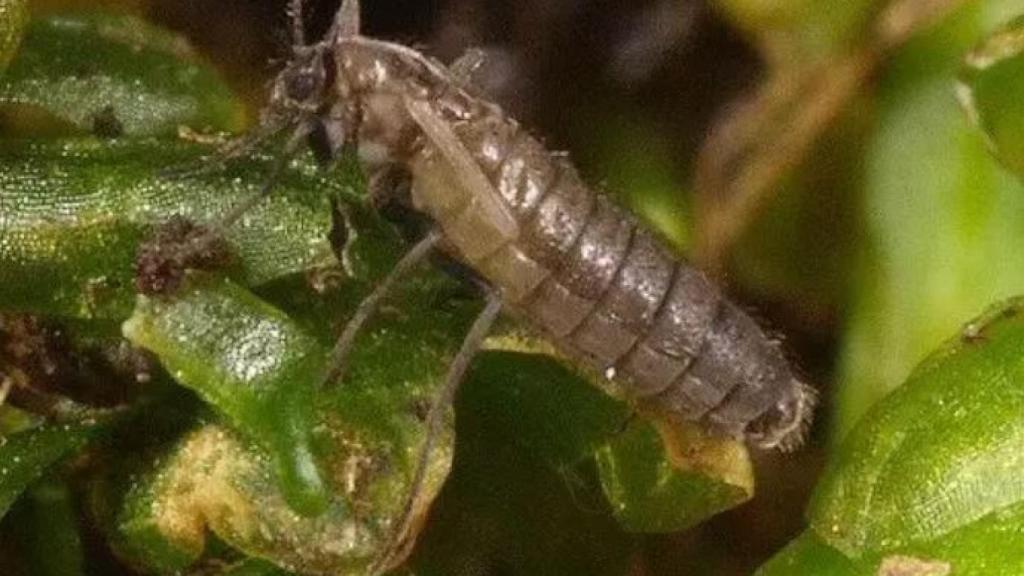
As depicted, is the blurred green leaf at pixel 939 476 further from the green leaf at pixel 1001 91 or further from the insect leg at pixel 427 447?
the insect leg at pixel 427 447

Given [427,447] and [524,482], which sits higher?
[427,447]

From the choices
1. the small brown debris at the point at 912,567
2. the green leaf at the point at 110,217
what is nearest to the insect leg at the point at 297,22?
the green leaf at the point at 110,217

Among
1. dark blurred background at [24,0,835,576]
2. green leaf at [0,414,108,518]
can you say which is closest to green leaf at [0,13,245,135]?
dark blurred background at [24,0,835,576]

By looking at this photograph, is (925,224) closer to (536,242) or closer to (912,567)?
(536,242)

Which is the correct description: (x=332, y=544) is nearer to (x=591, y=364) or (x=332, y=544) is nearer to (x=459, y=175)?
(x=591, y=364)

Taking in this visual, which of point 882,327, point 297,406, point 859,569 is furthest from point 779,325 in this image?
point 297,406

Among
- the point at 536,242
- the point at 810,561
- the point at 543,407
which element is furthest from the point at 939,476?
the point at 536,242
